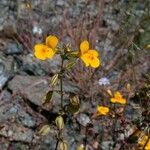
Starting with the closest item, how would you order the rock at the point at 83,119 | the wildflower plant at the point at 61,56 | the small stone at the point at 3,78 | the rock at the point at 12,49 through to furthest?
1. the wildflower plant at the point at 61,56
2. the rock at the point at 83,119
3. the small stone at the point at 3,78
4. the rock at the point at 12,49

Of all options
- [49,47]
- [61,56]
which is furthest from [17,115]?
[61,56]

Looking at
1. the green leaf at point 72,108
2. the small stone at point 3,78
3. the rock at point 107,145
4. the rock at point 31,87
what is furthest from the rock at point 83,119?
the green leaf at point 72,108

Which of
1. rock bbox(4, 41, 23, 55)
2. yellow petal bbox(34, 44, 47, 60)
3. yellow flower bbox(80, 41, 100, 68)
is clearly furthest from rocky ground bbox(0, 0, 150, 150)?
yellow petal bbox(34, 44, 47, 60)

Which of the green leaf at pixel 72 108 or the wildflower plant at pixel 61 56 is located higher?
the wildflower plant at pixel 61 56

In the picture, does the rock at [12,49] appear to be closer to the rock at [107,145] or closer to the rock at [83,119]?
the rock at [83,119]

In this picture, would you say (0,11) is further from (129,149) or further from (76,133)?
(129,149)

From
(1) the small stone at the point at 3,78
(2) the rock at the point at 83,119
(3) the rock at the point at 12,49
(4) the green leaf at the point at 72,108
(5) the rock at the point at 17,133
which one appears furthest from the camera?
(3) the rock at the point at 12,49

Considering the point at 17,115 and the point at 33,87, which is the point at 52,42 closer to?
the point at 17,115

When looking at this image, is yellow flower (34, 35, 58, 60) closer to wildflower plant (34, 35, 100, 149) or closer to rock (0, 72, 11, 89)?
wildflower plant (34, 35, 100, 149)
